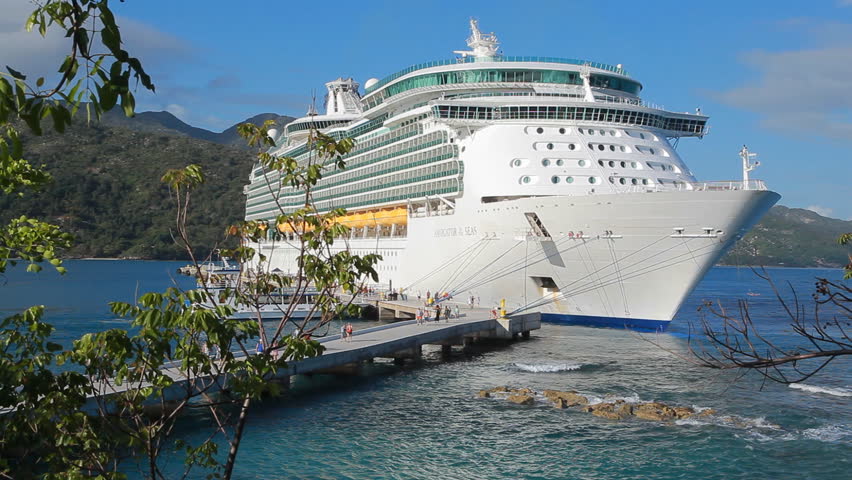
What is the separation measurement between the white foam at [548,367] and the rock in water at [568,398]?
185 inches

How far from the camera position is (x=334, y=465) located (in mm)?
16688

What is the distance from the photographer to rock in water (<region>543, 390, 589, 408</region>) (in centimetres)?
2239

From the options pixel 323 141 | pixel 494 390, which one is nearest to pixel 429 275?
pixel 494 390

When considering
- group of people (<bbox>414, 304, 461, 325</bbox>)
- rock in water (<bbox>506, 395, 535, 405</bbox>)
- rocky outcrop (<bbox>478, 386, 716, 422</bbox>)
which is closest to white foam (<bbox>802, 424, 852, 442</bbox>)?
rocky outcrop (<bbox>478, 386, 716, 422</bbox>)

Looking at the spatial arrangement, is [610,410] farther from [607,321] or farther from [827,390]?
[607,321]

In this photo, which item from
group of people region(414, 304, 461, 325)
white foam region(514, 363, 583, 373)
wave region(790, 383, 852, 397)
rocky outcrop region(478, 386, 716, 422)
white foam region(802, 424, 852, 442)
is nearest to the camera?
white foam region(802, 424, 852, 442)

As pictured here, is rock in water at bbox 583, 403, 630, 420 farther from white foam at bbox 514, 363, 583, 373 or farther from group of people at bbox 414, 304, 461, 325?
group of people at bbox 414, 304, 461, 325

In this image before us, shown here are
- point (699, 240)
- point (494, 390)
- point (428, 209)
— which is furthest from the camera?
point (428, 209)

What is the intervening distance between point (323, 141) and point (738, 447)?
1544 cm

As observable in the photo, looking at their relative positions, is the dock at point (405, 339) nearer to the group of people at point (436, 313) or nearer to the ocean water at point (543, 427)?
the group of people at point (436, 313)

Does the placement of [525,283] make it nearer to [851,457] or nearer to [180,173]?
[851,457]

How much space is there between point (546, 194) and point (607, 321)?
722 centimetres

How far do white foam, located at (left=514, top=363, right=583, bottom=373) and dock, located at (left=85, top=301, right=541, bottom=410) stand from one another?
4711mm

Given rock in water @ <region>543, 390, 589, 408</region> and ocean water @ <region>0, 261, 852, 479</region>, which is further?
rock in water @ <region>543, 390, 589, 408</region>
